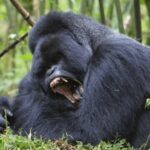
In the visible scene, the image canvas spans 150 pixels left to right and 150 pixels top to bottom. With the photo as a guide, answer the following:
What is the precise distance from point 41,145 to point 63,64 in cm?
83

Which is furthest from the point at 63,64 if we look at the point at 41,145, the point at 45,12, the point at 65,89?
the point at 45,12

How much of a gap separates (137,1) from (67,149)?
2.11 meters

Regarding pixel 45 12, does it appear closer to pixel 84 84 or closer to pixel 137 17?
pixel 137 17

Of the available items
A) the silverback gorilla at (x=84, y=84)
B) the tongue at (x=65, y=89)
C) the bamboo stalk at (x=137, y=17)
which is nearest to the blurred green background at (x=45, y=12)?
the bamboo stalk at (x=137, y=17)

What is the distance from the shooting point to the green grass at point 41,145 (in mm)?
A: 3875

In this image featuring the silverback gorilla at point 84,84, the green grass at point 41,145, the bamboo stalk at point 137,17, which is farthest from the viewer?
the bamboo stalk at point 137,17

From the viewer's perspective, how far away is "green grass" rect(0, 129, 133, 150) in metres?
3.88

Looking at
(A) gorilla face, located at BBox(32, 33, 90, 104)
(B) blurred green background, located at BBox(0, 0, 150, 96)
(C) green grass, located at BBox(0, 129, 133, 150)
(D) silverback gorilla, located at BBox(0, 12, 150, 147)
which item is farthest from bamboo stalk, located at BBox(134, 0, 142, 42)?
(C) green grass, located at BBox(0, 129, 133, 150)

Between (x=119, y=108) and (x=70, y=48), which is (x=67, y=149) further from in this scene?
(x=70, y=48)

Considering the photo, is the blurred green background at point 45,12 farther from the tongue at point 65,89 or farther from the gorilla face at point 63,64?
the tongue at point 65,89

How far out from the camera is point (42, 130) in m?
4.58

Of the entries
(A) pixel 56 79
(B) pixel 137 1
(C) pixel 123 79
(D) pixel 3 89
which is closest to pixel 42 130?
(A) pixel 56 79

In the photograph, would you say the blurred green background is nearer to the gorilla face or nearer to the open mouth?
the gorilla face

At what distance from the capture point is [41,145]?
4020mm
